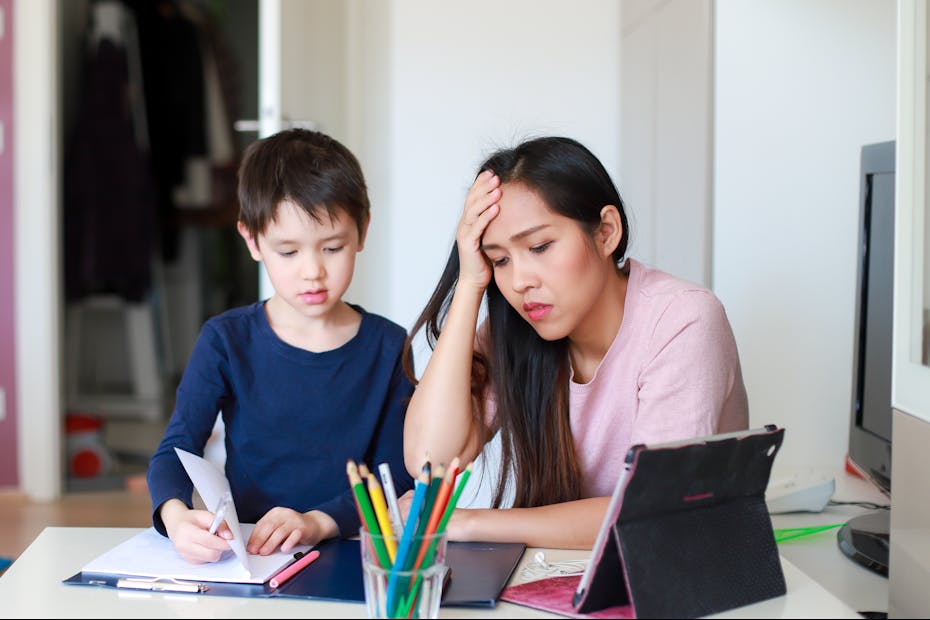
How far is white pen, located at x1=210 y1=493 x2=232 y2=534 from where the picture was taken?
1.01m

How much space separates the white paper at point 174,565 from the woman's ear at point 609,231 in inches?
21.8

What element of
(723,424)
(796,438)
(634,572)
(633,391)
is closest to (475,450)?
(633,391)

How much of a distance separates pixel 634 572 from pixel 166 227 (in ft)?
13.4

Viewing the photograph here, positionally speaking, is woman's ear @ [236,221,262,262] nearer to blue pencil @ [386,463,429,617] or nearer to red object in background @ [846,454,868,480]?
blue pencil @ [386,463,429,617]

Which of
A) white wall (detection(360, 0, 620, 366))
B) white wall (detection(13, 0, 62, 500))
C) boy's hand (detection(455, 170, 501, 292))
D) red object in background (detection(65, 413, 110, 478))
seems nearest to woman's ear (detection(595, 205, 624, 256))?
boy's hand (detection(455, 170, 501, 292))

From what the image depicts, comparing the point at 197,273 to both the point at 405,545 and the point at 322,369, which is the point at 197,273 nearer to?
the point at 322,369

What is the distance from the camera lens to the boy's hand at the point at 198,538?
104 centimetres

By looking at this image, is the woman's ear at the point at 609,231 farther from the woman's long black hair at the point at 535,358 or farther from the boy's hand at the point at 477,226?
the boy's hand at the point at 477,226

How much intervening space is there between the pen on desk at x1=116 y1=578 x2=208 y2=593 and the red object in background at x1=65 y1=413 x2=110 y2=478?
2.90 meters

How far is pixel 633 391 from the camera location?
4.54ft

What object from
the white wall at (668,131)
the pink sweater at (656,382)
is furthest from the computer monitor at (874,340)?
the white wall at (668,131)

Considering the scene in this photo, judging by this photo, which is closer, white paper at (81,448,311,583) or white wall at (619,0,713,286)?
white paper at (81,448,311,583)

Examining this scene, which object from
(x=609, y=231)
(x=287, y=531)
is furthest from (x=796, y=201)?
(x=287, y=531)

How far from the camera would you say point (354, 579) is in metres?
1.01
